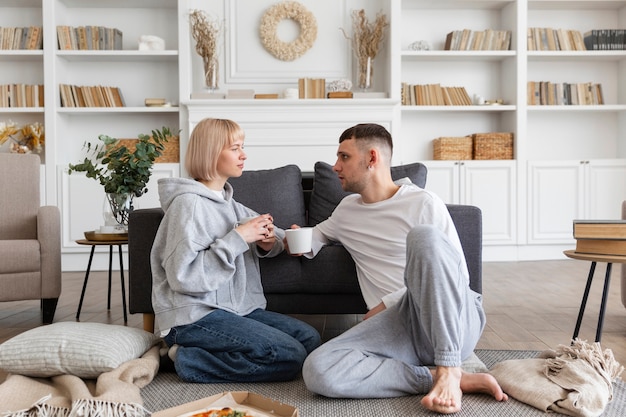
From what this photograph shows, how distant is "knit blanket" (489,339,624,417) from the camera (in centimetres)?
170

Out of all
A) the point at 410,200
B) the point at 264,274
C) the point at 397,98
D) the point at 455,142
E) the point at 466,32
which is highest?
the point at 466,32

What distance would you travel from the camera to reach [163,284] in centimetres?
204

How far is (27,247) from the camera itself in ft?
10.1

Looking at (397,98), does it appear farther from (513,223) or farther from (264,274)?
(264,274)

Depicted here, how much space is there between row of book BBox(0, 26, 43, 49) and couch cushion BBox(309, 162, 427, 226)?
3398mm

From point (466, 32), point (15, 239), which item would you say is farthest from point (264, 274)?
point (466, 32)

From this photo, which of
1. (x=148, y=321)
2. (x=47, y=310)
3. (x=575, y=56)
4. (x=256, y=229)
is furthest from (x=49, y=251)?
(x=575, y=56)

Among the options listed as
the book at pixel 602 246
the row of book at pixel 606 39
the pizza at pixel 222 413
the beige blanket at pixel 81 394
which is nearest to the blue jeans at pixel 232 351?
the beige blanket at pixel 81 394

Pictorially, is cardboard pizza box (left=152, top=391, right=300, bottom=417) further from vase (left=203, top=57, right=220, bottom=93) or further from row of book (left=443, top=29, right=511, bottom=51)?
row of book (left=443, top=29, right=511, bottom=51)

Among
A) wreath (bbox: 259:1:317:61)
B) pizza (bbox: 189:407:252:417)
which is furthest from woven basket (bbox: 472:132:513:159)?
pizza (bbox: 189:407:252:417)

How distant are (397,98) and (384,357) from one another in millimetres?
3616

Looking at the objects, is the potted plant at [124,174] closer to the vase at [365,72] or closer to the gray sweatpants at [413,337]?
the gray sweatpants at [413,337]

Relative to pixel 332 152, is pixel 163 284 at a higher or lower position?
lower

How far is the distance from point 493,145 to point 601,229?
3.21 metres
